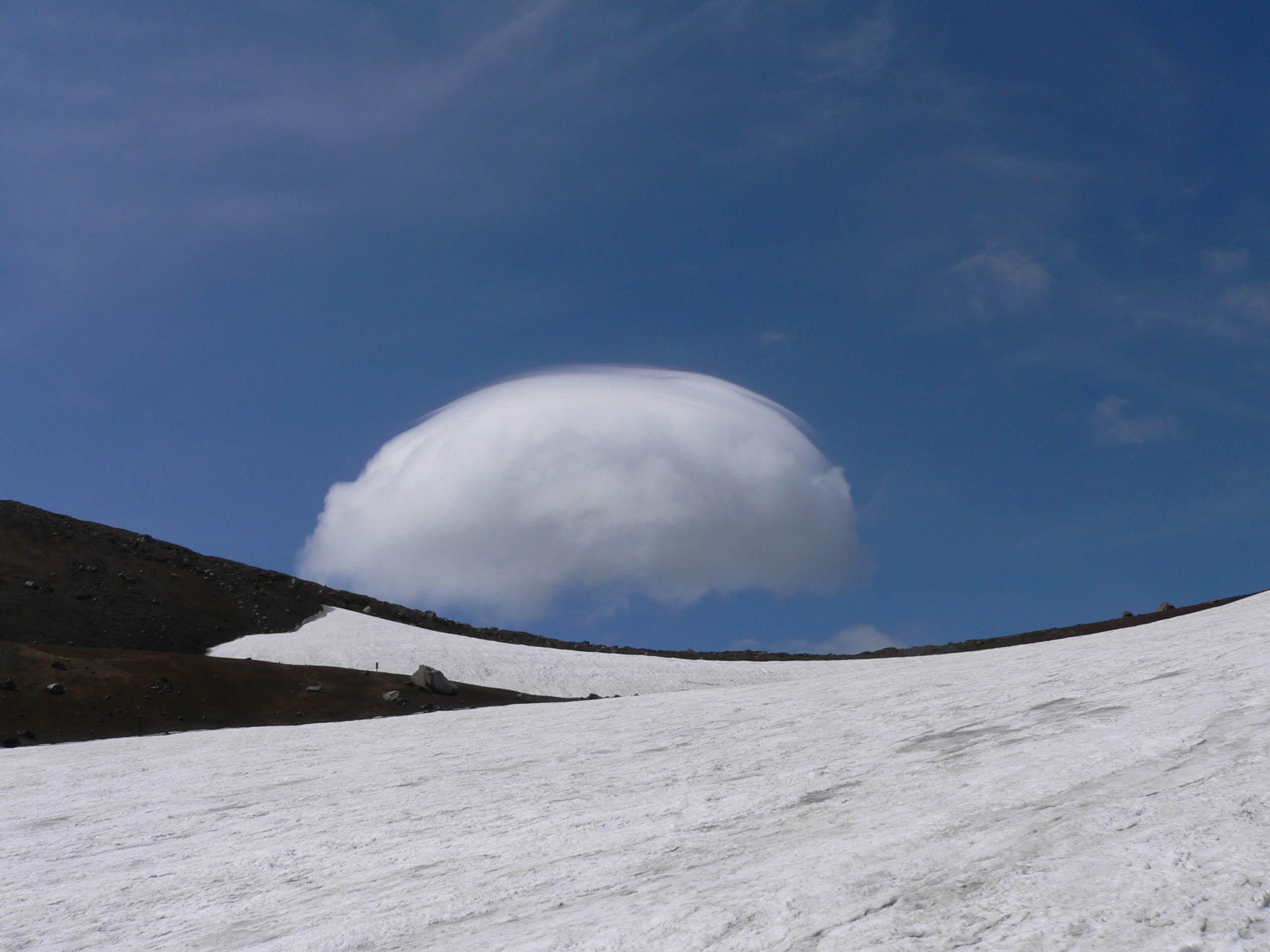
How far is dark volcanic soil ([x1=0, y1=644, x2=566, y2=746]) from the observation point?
26.8 m

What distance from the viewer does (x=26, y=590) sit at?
40188 millimetres

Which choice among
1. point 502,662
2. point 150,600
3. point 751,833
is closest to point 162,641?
point 150,600

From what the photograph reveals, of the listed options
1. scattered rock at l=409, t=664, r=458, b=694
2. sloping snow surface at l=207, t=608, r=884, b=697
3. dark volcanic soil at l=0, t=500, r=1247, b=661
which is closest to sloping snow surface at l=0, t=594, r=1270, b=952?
scattered rock at l=409, t=664, r=458, b=694

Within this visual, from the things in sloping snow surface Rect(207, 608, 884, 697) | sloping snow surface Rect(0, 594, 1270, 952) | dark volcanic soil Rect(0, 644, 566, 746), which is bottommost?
sloping snow surface Rect(0, 594, 1270, 952)

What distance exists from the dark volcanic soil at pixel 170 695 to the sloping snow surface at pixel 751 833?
1302 cm

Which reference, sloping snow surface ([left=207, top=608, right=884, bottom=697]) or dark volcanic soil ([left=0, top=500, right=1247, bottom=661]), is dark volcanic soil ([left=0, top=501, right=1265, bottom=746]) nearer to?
dark volcanic soil ([left=0, top=500, right=1247, bottom=661])

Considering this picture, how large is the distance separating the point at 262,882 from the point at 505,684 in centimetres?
2933

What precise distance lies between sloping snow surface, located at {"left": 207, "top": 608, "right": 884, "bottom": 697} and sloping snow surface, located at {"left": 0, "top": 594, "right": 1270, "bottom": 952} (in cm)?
2264

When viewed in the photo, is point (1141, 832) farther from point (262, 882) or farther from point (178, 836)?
point (178, 836)

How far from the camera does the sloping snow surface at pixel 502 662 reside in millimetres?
38250

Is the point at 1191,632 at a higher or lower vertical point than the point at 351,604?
lower

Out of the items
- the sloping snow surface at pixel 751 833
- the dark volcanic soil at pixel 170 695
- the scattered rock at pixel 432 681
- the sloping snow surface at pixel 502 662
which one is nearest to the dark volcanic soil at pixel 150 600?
the sloping snow surface at pixel 502 662

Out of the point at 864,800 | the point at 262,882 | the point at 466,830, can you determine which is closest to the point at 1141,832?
the point at 864,800

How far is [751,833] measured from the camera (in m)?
7.87
